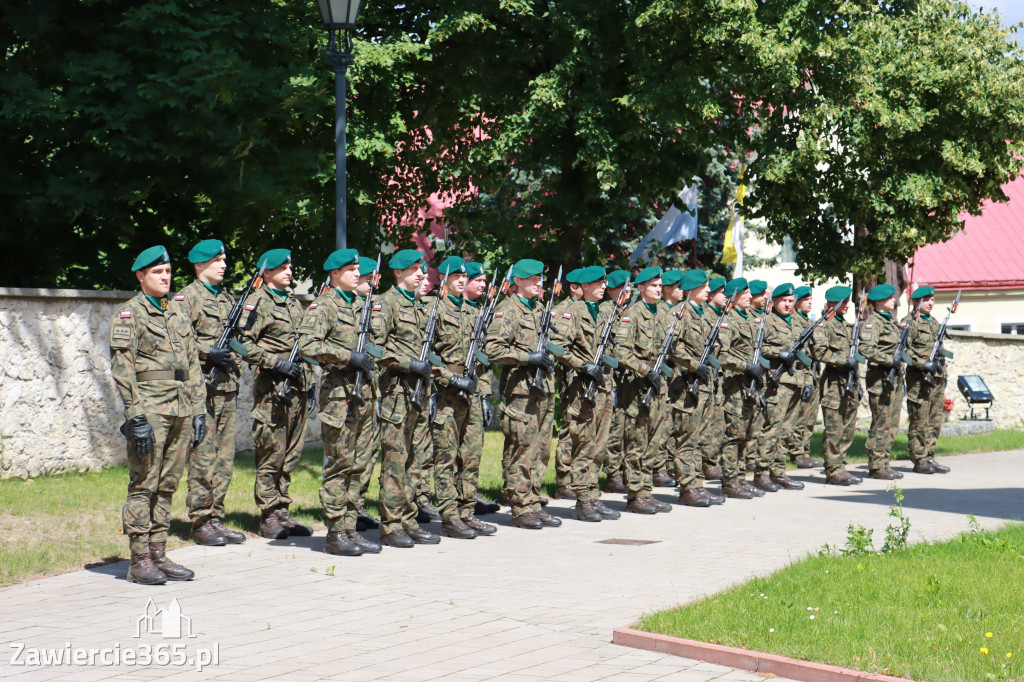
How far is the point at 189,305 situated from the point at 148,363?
5.45 ft

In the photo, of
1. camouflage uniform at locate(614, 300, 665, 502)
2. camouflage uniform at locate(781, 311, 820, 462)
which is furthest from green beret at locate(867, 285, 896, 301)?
camouflage uniform at locate(614, 300, 665, 502)

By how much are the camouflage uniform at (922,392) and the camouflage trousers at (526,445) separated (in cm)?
690

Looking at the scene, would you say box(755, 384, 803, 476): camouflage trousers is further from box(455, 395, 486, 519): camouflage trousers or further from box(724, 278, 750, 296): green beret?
box(455, 395, 486, 519): camouflage trousers

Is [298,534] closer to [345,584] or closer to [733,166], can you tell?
[345,584]

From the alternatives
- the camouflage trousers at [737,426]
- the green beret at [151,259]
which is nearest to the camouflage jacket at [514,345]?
the green beret at [151,259]

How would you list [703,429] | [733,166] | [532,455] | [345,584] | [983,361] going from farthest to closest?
[733,166], [983,361], [703,429], [532,455], [345,584]

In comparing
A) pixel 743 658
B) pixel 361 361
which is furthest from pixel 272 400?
pixel 743 658

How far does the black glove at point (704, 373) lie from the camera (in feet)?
40.6

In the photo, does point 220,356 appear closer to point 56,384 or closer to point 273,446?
point 273,446

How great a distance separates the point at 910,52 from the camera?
1953 cm

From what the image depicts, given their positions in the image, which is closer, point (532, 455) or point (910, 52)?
point (532, 455)

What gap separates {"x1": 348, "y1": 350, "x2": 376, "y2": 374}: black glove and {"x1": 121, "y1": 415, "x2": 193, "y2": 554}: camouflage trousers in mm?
1422

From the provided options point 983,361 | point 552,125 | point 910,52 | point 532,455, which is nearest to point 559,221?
point 552,125

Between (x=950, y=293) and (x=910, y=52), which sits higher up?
(x=910, y=52)
